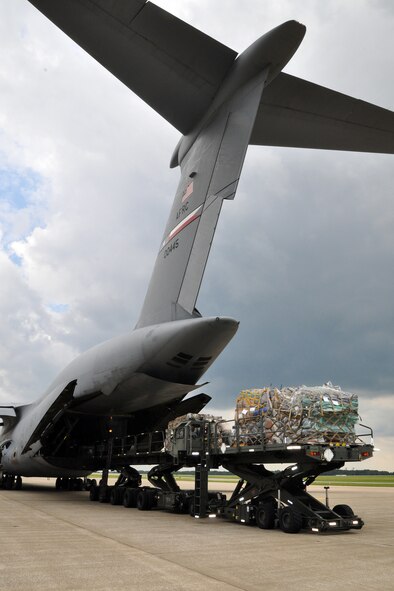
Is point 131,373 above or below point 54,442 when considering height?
above

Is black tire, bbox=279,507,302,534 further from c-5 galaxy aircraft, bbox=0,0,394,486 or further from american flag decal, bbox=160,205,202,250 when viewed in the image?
american flag decal, bbox=160,205,202,250

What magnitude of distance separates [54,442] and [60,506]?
2.56 metres

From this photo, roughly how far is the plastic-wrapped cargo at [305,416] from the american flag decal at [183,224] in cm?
388

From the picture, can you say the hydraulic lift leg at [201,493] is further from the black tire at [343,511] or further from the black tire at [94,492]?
the black tire at [94,492]

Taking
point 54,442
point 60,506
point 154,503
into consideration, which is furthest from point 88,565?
point 54,442

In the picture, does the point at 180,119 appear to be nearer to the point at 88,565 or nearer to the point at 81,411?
the point at 81,411

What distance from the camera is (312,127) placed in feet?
36.0

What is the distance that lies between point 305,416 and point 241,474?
80.9 inches

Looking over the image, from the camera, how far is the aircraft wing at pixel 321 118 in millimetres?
10500

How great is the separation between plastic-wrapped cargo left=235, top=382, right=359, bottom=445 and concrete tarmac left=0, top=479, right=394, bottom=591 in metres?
1.56

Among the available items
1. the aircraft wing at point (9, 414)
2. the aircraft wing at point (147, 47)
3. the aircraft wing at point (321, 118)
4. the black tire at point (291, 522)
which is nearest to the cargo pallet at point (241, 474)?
the black tire at point (291, 522)

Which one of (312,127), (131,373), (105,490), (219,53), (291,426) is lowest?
(105,490)

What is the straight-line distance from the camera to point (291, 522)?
850cm

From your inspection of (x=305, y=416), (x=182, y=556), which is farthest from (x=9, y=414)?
(x=182, y=556)
